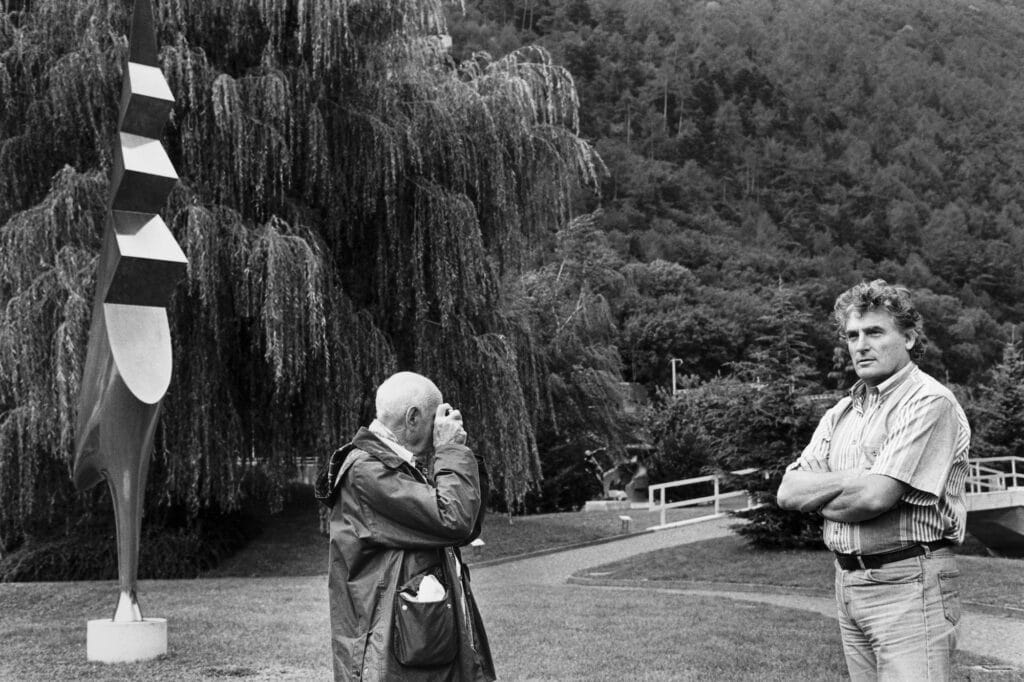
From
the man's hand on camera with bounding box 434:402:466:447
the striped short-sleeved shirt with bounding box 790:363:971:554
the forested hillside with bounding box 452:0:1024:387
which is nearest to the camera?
the striped short-sleeved shirt with bounding box 790:363:971:554

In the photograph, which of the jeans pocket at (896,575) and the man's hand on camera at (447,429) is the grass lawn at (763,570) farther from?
the man's hand on camera at (447,429)

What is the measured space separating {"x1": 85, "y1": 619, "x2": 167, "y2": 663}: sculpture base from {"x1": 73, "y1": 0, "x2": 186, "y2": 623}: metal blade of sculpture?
9 cm

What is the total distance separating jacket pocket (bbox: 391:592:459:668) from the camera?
339 cm

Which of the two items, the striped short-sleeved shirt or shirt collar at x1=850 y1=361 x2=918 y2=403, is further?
shirt collar at x1=850 y1=361 x2=918 y2=403

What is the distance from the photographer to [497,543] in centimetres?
2033

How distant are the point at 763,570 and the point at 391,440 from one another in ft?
44.9

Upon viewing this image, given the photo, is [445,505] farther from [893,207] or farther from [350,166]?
[893,207]

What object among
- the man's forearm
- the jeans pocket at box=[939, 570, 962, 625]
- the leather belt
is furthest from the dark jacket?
the jeans pocket at box=[939, 570, 962, 625]

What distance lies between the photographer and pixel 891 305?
11.7ft

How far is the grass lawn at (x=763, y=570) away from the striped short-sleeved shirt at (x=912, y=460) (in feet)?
36.7

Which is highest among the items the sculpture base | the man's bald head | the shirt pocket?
the man's bald head

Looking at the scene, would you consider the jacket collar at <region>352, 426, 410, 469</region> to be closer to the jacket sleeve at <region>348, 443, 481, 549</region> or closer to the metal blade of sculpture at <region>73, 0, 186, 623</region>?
the jacket sleeve at <region>348, 443, 481, 549</region>

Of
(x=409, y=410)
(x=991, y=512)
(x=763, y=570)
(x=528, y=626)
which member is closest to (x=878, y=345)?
(x=409, y=410)

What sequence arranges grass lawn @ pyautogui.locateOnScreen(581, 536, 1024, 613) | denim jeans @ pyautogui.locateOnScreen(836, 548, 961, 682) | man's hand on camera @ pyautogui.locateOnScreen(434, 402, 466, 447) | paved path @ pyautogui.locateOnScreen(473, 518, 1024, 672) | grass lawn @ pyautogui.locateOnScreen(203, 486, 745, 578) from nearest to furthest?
denim jeans @ pyautogui.locateOnScreen(836, 548, 961, 682), man's hand on camera @ pyautogui.locateOnScreen(434, 402, 466, 447), paved path @ pyautogui.locateOnScreen(473, 518, 1024, 672), grass lawn @ pyautogui.locateOnScreen(581, 536, 1024, 613), grass lawn @ pyautogui.locateOnScreen(203, 486, 745, 578)
